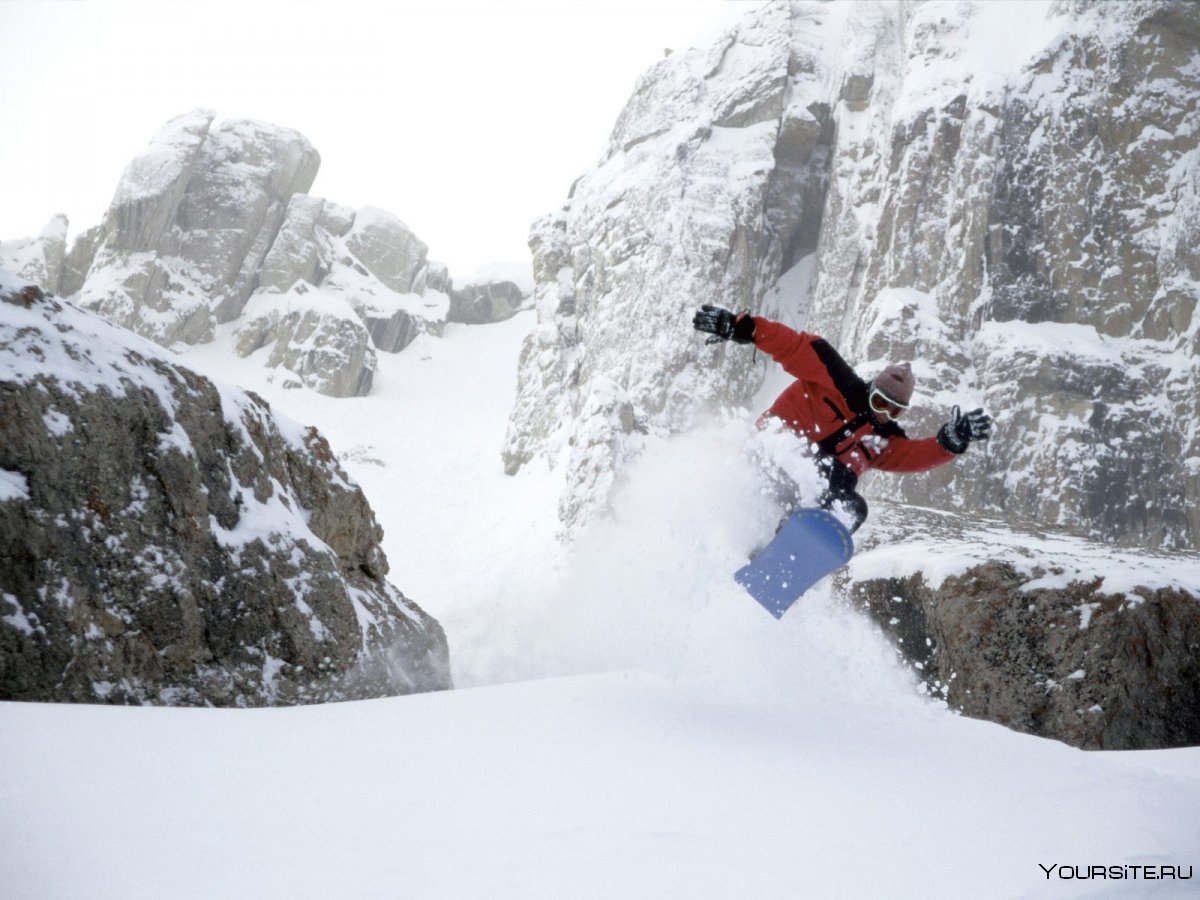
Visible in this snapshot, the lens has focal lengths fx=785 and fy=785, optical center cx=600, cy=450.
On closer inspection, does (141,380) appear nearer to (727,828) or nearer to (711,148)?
(727,828)

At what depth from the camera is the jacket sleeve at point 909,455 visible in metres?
5.84

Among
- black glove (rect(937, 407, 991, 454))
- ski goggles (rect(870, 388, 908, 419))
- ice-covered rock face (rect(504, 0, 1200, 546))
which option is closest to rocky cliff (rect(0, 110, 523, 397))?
ice-covered rock face (rect(504, 0, 1200, 546))

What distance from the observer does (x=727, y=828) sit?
214 cm

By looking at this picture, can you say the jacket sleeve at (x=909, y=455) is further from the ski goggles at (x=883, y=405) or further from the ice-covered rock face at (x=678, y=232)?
the ice-covered rock face at (x=678, y=232)

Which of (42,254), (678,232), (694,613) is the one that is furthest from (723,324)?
(42,254)

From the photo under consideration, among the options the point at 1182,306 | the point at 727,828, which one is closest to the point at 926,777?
the point at 727,828

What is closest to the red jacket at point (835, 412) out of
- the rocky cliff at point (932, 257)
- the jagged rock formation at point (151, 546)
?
the rocky cliff at point (932, 257)

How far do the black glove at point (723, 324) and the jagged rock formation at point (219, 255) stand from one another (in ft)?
147

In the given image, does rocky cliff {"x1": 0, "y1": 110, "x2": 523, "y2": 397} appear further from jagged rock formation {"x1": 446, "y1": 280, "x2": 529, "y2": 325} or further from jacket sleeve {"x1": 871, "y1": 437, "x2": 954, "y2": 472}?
jacket sleeve {"x1": 871, "y1": 437, "x2": 954, "y2": 472}

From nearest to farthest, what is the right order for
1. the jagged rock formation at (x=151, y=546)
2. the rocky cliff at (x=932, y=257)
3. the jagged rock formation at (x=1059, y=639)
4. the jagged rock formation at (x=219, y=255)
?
the jagged rock formation at (x=151, y=546) < the jagged rock formation at (x=1059, y=639) < the rocky cliff at (x=932, y=257) < the jagged rock formation at (x=219, y=255)

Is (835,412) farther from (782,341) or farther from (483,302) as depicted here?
(483,302)

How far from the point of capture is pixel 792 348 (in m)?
5.69

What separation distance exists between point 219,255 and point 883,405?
50.7m

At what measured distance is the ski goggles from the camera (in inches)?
219
